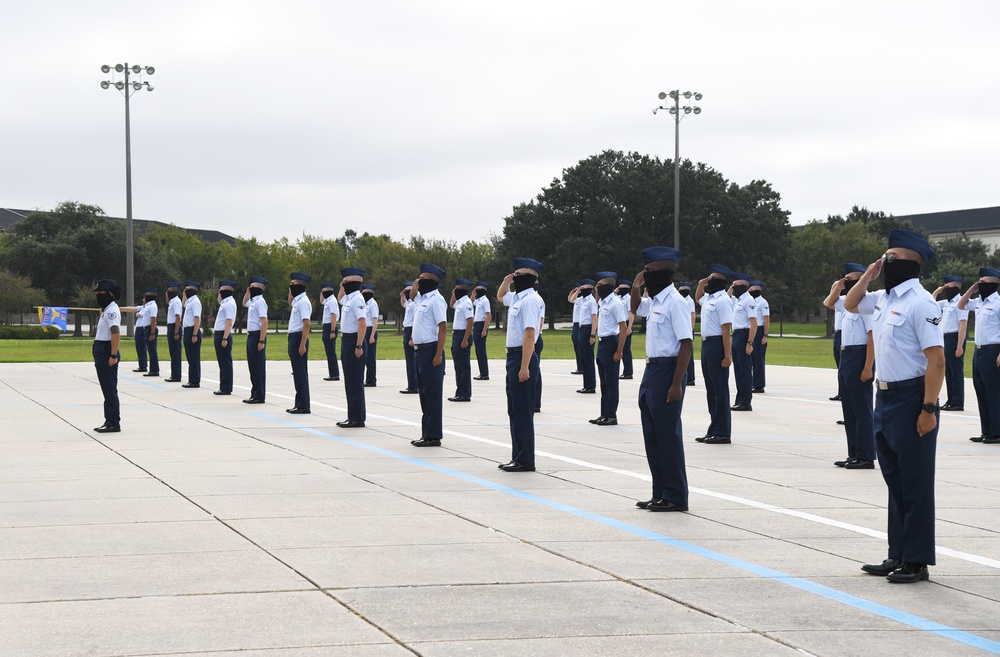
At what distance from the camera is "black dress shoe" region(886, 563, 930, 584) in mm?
6668

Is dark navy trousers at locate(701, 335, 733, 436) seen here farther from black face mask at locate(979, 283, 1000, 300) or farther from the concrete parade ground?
black face mask at locate(979, 283, 1000, 300)

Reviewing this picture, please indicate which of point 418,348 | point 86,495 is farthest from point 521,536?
point 418,348

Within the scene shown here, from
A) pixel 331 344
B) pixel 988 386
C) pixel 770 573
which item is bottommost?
pixel 770 573

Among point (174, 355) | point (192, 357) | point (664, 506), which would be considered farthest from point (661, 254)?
point (174, 355)

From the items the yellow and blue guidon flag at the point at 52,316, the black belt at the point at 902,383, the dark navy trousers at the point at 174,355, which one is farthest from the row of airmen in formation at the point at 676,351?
the yellow and blue guidon flag at the point at 52,316

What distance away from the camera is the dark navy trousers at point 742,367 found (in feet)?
61.7

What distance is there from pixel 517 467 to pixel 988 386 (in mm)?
7160

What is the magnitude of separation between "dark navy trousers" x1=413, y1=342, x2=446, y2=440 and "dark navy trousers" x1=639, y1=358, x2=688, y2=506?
4183mm

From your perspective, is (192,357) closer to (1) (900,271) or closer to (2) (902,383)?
(1) (900,271)

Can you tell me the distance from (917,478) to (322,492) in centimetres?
499

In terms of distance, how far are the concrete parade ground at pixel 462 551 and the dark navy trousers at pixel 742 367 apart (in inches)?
175

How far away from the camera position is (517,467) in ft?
36.7

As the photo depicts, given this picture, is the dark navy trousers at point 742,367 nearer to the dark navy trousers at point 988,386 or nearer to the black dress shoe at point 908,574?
the dark navy trousers at point 988,386

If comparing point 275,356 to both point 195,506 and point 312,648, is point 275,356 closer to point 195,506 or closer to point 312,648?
point 195,506
